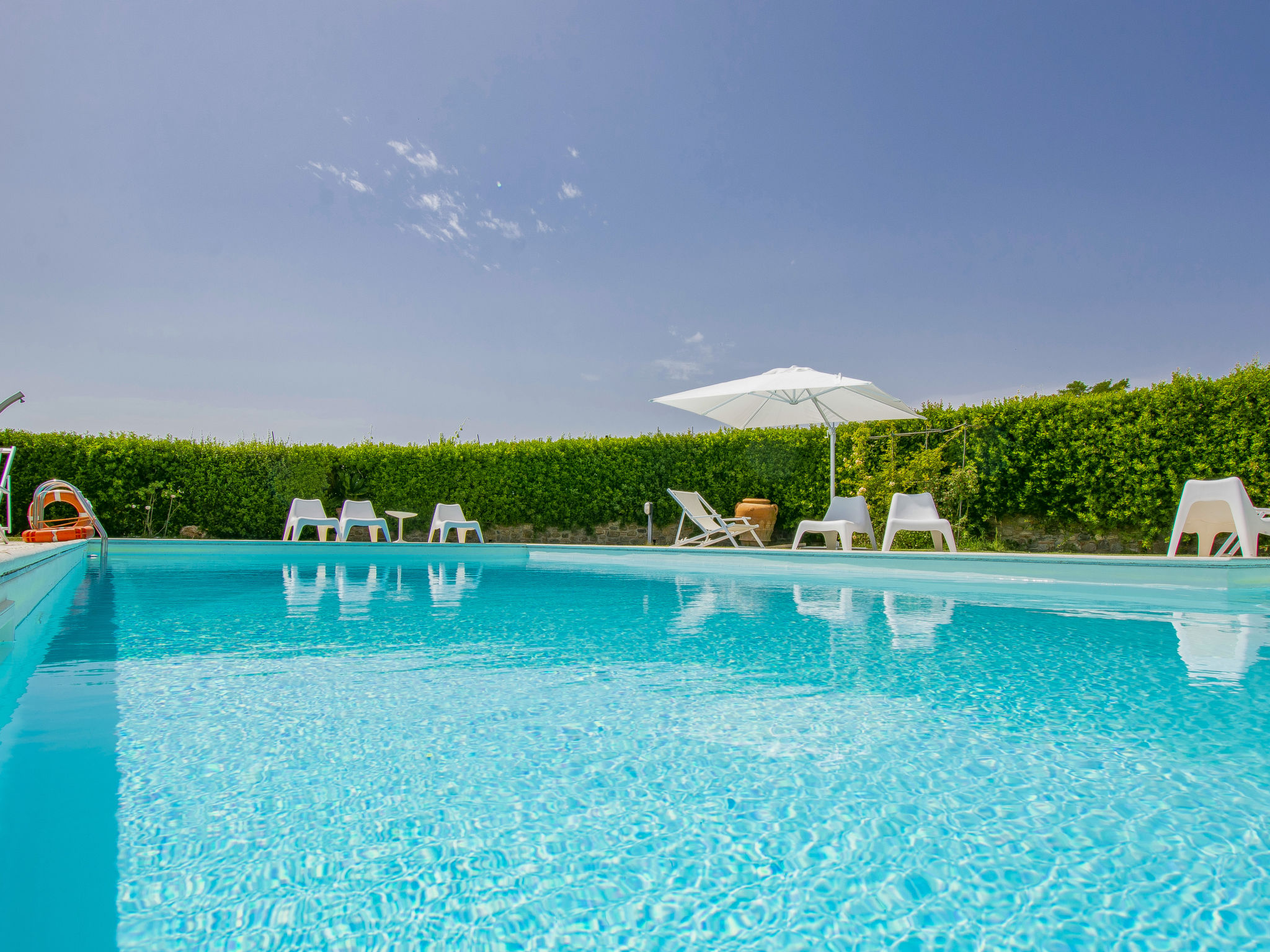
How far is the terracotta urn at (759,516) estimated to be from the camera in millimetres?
10844

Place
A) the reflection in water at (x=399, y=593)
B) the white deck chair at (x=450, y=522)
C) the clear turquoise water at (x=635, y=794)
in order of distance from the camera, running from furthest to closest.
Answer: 1. the white deck chair at (x=450, y=522)
2. the reflection in water at (x=399, y=593)
3. the clear turquoise water at (x=635, y=794)

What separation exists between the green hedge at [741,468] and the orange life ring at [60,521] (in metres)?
1.44

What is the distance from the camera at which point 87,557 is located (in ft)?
28.9

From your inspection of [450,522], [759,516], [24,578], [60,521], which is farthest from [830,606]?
[60,521]

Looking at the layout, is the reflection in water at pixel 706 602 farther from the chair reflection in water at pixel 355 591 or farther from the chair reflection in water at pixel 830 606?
the chair reflection in water at pixel 355 591

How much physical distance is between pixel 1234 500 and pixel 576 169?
11.9m

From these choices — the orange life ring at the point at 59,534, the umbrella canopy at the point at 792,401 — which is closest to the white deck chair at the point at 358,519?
the orange life ring at the point at 59,534

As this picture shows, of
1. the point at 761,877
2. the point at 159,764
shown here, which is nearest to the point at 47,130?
the point at 159,764

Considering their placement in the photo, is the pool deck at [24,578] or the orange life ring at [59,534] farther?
the orange life ring at [59,534]

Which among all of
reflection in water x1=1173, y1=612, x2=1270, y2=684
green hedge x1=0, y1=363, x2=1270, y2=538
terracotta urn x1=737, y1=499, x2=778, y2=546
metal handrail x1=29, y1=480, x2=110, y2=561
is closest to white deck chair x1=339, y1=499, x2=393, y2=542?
green hedge x1=0, y1=363, x2=1270, y2=538

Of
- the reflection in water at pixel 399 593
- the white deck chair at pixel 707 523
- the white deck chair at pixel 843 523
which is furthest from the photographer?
the white deck chair at pixel 707 523

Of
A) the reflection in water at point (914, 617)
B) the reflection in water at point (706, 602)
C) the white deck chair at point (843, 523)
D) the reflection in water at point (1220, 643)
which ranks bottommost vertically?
the reflection in water at point (706, 602)

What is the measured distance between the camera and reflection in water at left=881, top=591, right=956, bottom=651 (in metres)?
3.81

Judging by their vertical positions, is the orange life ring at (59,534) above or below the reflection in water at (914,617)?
above
